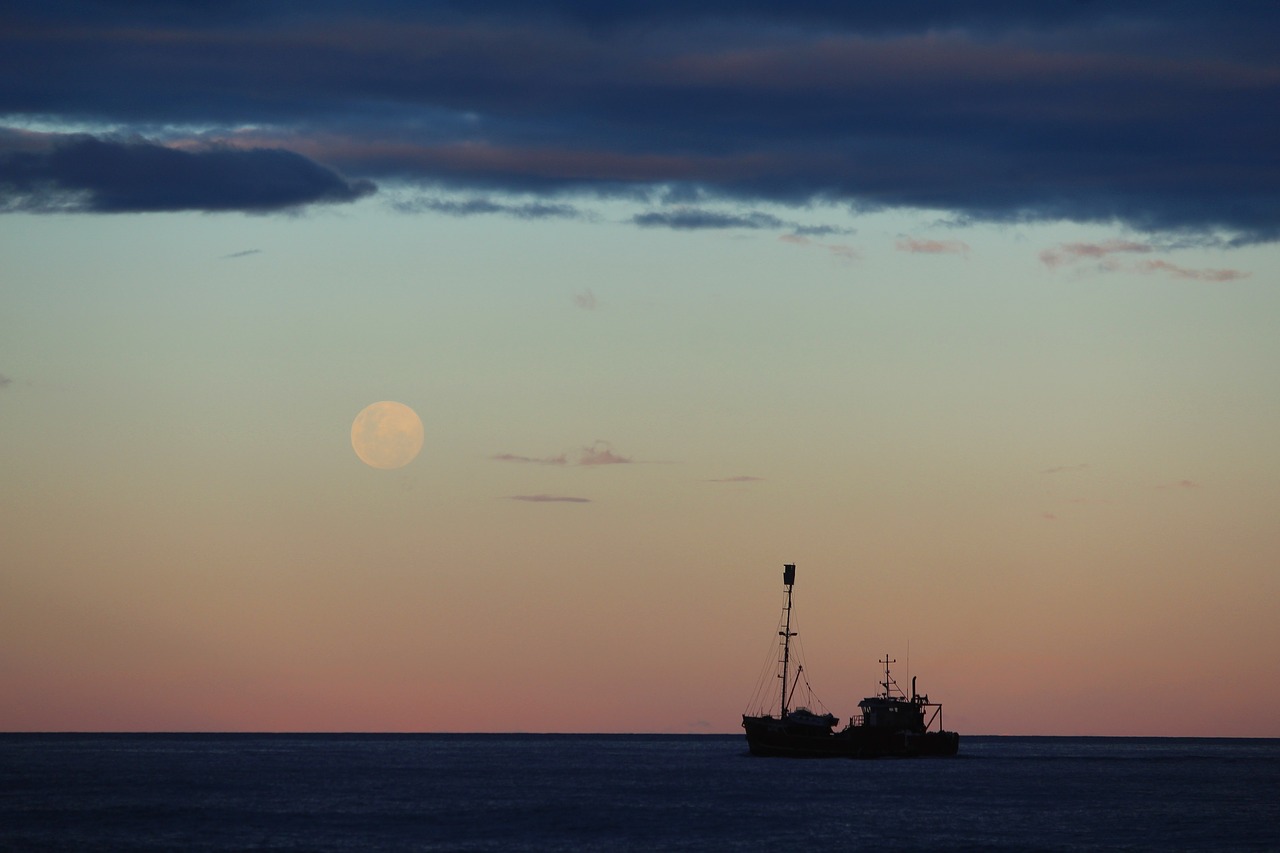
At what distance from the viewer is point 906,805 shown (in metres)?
146

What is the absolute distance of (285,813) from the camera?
130 metres

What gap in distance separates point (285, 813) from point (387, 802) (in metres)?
15.6

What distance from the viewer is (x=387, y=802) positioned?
475 ft

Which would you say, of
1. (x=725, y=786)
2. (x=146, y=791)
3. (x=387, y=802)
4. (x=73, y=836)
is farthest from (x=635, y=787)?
(x=73, y=836)

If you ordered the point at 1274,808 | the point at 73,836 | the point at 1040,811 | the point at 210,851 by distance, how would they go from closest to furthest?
the point at 210,851, the point at 73,836, the point at 1040,811, the point at 1274,808

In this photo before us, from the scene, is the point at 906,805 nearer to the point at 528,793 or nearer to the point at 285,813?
the point at 528,793

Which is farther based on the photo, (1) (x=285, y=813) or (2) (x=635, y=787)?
(2) (x=635, y=787)

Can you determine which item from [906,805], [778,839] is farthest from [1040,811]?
[778,839]

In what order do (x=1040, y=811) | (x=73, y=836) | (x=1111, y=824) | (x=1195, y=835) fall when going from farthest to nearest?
(x=1040, y=811) → (x=1111, y=824) → (x=1195, y=835) → (x=73, y=836)

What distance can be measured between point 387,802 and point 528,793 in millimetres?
20070

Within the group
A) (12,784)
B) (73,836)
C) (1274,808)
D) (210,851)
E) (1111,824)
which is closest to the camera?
(210,851)

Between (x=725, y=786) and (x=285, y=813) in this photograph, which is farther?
(x=725, y=786)

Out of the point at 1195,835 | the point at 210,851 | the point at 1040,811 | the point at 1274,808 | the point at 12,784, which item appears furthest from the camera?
the point at 12,784

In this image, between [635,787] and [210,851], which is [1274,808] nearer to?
[635,787]
